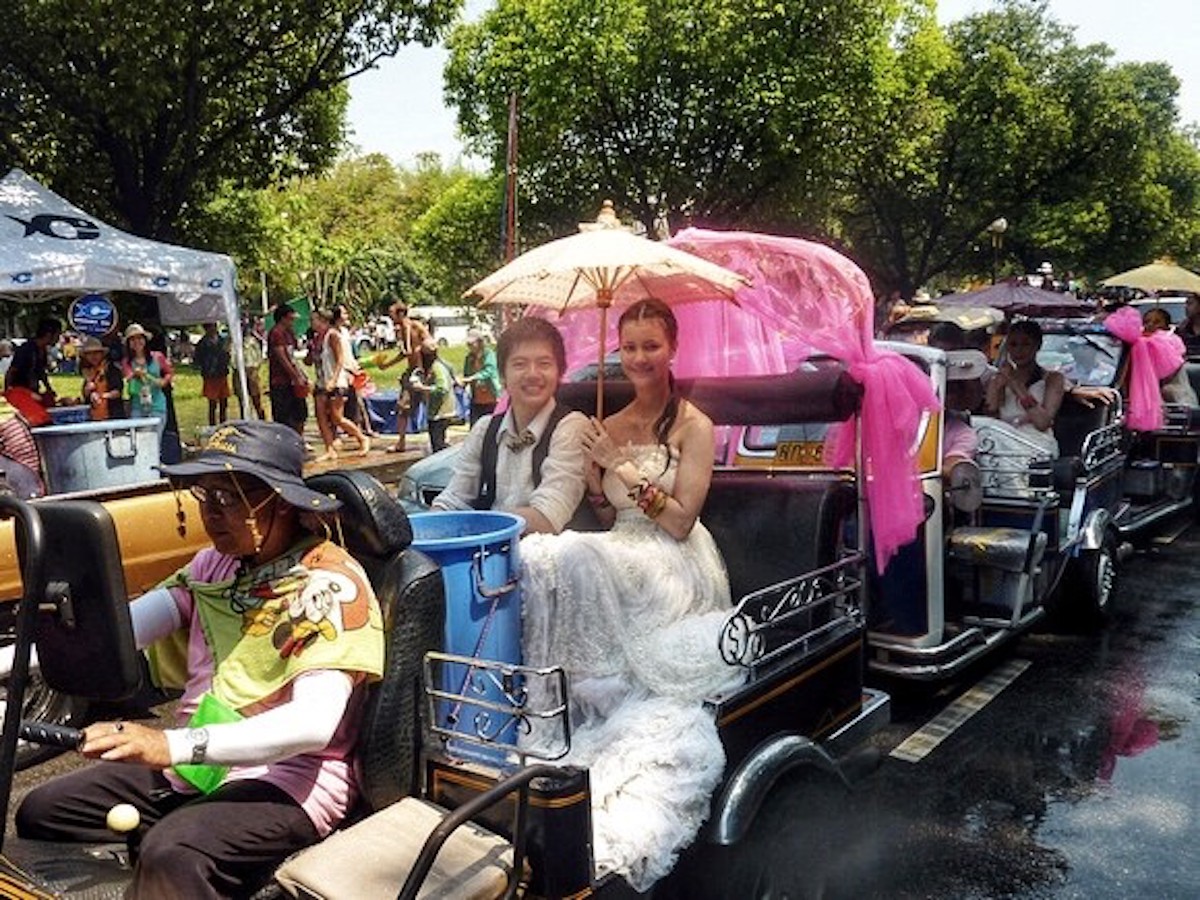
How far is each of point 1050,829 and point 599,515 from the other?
247 cm

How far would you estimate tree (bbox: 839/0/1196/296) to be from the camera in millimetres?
28938

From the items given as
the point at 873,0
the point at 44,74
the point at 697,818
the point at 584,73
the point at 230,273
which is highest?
the point at 873,0

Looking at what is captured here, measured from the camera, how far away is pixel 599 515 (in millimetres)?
4078

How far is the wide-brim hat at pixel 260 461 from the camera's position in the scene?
2.59 metres

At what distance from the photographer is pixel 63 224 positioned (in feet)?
34.7

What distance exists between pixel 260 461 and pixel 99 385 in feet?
33.1

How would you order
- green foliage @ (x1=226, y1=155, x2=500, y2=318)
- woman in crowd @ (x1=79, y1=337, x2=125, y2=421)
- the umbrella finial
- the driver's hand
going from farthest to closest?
green foliage @ (x1=226, y1=155, x2=500, y2=318) < woman in crowd @ (x1=79, y1=337, x2=125, y2=421) < the umbrella finial < the driver's hand

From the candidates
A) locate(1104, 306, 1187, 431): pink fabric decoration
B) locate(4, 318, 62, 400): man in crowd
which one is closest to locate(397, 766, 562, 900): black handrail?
locate(1104, 306, 1187, 431): pink fabric decoration

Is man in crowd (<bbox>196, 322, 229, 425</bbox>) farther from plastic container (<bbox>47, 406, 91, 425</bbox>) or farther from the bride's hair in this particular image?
the bride's hair

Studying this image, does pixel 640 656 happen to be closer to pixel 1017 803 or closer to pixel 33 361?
pixel 1017 803

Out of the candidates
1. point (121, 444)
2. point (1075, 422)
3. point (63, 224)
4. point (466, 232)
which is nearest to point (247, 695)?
point (121, 444)

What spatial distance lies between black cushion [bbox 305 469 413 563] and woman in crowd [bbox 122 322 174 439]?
9458 millimetres

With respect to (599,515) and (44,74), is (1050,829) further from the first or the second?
(44,74)

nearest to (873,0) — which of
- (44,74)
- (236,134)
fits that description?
(236,134)
